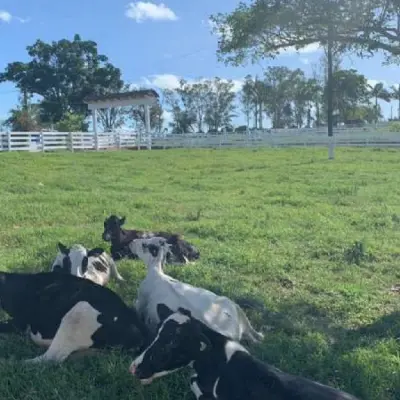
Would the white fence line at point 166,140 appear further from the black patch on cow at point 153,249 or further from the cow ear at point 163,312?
the cow ear at point 163,312

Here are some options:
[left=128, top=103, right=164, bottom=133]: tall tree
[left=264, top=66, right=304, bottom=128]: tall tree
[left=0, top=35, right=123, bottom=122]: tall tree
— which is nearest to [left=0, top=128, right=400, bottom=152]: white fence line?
[left=0, top=35, right=123, bottom=122]: tall tree

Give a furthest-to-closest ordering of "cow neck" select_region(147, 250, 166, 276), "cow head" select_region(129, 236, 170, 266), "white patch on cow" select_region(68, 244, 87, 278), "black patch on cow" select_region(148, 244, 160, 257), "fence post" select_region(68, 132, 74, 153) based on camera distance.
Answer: "fence post" select_region(68, 132, 74, 153)
"white patch on cow" select_region(68, 244, 87, 278)
"black patch on cow" select_region(148, 244, 160, 257)
"cow head" select_region(129, 236, 170, 266)
"cow neck" select_region(147, 250, 166, 276)

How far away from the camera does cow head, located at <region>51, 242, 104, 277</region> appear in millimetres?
6078

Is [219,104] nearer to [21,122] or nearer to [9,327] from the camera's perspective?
[21,122]

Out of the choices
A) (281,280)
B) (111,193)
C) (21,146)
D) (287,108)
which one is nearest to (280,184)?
(111,193)

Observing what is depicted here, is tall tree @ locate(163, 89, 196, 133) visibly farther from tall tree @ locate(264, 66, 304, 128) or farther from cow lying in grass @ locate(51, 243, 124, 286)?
cow lying in grass @ locate(51, 243, 124, 286)

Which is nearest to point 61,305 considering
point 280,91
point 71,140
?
point 71,140

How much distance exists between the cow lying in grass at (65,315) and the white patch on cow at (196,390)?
733mm

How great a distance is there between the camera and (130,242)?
7340mm

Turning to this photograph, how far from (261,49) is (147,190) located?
27.9 ft

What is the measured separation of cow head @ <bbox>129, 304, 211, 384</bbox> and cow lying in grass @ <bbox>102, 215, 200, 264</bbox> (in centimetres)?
331

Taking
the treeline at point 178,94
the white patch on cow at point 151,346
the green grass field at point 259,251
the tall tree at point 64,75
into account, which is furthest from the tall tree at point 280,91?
the white patch on cow at point 151,346

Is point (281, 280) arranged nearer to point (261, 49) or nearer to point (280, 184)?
point (261, 49)

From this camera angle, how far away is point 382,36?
6.06m
